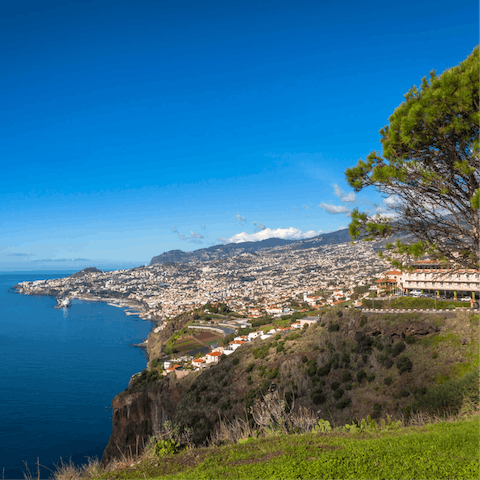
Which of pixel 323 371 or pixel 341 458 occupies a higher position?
pixel 341 458

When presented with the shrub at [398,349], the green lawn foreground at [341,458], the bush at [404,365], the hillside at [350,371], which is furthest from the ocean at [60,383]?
the shrub at [398,349]

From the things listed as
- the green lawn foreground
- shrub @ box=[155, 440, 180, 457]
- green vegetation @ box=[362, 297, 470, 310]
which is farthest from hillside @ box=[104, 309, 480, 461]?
shrub @ box=[155, 440, 180, 457]

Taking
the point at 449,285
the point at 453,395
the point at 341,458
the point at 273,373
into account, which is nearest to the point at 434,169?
the point at 341,458

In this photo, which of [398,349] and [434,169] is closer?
[434,169]

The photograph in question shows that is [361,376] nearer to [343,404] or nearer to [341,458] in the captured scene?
[343,404]

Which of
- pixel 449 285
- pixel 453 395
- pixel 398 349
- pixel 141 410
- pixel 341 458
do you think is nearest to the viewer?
pixel 341 458

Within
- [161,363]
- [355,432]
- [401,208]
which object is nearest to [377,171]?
[401,208]

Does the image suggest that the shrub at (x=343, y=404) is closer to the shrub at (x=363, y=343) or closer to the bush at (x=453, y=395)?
the shrub at (x=363, y=343)
